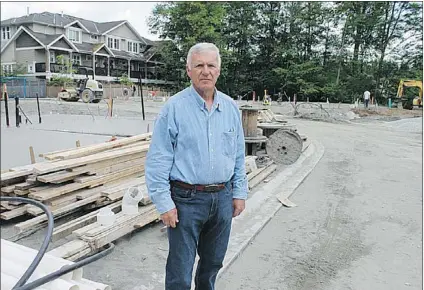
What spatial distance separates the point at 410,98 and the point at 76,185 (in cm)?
3148

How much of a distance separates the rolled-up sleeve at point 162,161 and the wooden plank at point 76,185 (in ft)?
8.14

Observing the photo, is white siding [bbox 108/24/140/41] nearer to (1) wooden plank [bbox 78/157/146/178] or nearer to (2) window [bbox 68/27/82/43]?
(2) window [bbox 68/27/82/43]

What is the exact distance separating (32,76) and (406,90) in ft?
97.9

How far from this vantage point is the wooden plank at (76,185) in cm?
441

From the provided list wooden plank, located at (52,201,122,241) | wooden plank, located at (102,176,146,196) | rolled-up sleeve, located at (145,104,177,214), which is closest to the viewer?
rolled-up sleeve, located at (145,104,177,214)

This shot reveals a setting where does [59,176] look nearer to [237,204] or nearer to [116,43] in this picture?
[237,204]

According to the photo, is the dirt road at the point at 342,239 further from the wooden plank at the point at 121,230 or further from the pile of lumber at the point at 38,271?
the pile of lumber at the point at 38,271

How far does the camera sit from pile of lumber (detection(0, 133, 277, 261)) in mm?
3889

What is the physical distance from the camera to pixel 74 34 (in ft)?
137

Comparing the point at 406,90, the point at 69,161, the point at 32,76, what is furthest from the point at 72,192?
the point at 406,90

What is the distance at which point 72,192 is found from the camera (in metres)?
4.79

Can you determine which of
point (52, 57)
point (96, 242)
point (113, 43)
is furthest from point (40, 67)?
point (96, 242)

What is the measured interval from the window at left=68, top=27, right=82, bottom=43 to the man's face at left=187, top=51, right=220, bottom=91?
41700 mm

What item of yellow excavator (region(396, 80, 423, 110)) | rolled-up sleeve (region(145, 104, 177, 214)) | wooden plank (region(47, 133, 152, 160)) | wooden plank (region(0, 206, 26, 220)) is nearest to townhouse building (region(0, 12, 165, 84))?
yellow excavator (region(396, 80, 423, 110))
